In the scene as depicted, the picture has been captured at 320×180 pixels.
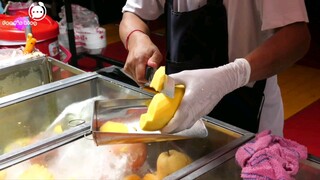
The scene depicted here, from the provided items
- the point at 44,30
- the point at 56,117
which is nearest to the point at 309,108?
the point at 44,30

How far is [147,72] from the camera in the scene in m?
1.16

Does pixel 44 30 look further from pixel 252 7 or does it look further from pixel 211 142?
pixel 211 142

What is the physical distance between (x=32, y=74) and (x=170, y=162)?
715 millimetres

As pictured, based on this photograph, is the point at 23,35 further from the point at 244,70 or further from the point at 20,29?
the point at 244,70

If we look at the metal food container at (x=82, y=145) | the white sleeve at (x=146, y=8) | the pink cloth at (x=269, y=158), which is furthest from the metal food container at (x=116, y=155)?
the white sleeve at (x=146, y=8)

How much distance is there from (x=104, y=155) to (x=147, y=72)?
10.4 inches

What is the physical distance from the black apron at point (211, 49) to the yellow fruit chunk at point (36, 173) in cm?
48

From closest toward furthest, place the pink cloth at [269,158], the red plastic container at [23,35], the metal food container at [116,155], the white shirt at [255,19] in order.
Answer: the pink cloth at [269,158]
the metal food container at [116,155]
the white shirt at [255,19]
the red plastic container at [23,35]

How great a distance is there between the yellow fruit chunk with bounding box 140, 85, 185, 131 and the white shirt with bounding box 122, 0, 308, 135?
36cm

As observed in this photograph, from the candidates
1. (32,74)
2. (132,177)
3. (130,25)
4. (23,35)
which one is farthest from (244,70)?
(23,35)

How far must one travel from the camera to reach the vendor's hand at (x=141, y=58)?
117 cm

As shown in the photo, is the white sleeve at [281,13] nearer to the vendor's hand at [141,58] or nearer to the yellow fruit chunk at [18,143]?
the vendor's hand at [141,58]

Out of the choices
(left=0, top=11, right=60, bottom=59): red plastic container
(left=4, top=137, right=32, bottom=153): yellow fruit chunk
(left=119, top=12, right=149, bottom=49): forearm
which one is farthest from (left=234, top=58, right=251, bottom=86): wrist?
(left=0, top=11, right=60, bottom=59): red plastic container

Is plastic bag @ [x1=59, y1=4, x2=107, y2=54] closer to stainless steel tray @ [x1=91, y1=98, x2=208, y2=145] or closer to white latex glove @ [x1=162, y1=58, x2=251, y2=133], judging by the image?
stainless steel tray @ [x1=91, y1=98, x2=208, y2=145]
